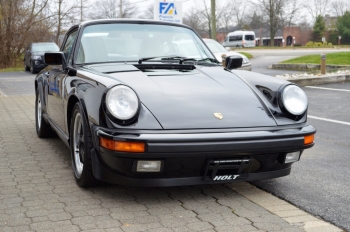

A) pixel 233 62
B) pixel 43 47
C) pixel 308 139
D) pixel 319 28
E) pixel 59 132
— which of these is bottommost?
pixel 59 132

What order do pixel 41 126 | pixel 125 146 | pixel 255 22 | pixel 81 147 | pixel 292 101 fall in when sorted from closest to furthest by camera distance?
pixel 125 146 < pixel 292 101 < pixel 81 147 < pixel 41 126 < pixel 255 22

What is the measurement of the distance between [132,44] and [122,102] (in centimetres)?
139

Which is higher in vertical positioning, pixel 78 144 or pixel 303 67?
pixel 303 67

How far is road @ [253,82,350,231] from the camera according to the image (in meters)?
3.61

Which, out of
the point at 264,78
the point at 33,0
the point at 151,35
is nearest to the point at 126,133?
the point at 264,78

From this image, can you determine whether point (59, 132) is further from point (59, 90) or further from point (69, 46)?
point (69, 46)

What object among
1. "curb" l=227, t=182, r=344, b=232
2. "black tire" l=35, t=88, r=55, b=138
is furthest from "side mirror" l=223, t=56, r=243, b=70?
"black tire" l=35, t=88, r=55, b=138

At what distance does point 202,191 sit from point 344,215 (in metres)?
1.10

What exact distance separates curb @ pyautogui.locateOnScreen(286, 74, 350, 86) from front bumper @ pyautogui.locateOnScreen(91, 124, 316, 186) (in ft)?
29.4

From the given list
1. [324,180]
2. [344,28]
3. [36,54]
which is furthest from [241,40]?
[324,180]

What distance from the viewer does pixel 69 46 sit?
5.35 m

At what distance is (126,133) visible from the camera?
341 cm

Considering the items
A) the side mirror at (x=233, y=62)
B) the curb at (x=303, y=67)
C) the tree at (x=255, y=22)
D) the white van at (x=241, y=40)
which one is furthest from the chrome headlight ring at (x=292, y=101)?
the tree at (x=255, y=22)

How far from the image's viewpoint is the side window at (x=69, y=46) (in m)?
5.09
